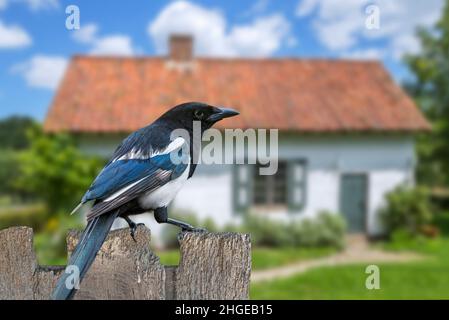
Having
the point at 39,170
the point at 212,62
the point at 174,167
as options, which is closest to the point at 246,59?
the point at 212,62

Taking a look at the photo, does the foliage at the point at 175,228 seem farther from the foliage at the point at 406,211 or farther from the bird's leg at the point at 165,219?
the bird's leg at the point at 165,219

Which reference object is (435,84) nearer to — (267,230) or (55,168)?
(267,230)

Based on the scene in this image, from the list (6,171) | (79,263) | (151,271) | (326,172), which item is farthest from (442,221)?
(79,263)

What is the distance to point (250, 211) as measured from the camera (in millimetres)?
12844

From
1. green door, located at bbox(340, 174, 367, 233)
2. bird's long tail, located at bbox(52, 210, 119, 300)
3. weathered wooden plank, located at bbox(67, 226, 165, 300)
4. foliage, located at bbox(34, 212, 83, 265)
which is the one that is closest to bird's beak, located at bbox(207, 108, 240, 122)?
weathered wooden plank, located at bbox(67, 226, 165, 300)

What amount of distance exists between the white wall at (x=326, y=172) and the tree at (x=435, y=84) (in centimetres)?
519

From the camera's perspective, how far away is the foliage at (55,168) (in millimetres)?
10812

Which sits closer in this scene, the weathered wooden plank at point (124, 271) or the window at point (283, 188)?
the weathered wooden plank at point (124, 271)

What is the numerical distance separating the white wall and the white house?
0.03 metres

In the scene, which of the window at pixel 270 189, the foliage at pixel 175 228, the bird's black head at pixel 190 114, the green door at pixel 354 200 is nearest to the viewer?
the bird's black head at pixel 190 114

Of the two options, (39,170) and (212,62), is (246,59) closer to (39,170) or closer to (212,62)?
(212,62)

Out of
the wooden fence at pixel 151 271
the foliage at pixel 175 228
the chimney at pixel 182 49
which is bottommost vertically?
the wooden fence at pixel 151 271

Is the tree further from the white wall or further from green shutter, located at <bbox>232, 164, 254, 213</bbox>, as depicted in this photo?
green shutter, located at <bbox>232, 164, 254, 213</bbox>

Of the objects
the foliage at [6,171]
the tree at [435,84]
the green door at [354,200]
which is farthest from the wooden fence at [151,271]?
the tree at [435,84]
